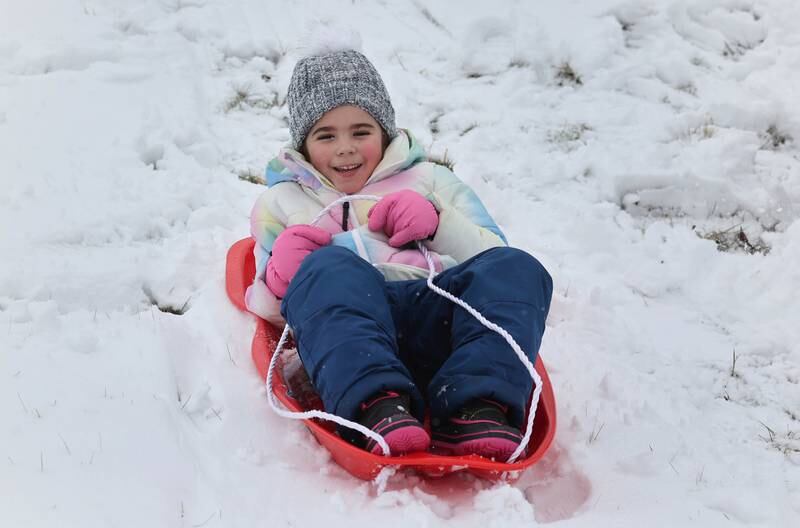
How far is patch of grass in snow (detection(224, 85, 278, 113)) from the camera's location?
425 centimetres

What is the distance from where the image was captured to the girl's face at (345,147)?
2787mm

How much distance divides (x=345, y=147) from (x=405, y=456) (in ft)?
4.16

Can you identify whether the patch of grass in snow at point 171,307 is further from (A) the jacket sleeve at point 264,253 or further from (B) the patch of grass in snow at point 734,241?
(B) the patch of grass in snow at point 734,241

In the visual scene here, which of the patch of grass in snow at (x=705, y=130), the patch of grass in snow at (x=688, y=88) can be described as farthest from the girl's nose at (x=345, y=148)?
the patch of grass in snow at (x=688, y=88)

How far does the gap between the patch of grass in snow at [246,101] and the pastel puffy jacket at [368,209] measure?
4.90 feet

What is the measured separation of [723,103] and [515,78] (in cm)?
110

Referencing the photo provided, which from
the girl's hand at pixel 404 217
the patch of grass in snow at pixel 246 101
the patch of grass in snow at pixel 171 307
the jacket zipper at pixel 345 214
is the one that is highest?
the girl's hand at pixel 404 217

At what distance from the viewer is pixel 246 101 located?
4.33 m

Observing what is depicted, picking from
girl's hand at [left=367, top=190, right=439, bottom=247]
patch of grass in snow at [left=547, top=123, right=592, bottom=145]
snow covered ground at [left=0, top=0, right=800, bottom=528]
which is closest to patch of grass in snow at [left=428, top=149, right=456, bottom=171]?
snow covered ground at [left=0, top=0, right=800, bottom=528]

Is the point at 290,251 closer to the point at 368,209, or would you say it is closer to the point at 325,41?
the point at 368,209

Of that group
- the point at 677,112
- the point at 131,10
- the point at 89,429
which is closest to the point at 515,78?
the point at 677,112

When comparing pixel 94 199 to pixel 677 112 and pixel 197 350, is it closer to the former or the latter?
pixel 197 350

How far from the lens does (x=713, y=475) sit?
210 centimetres

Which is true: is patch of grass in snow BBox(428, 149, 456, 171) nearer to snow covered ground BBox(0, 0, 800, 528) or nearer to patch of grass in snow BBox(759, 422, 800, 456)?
snow covered ground BBox(0, 0, 800, 528)
